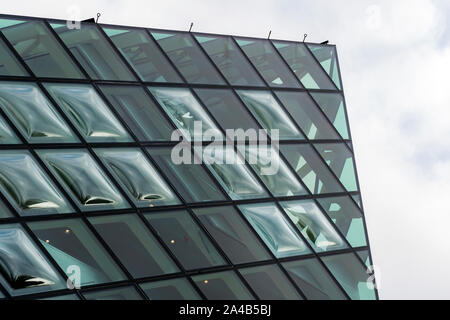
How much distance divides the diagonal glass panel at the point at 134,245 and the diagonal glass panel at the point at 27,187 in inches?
36.4

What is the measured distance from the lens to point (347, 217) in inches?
766

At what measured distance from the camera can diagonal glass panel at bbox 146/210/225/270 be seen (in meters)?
15.7

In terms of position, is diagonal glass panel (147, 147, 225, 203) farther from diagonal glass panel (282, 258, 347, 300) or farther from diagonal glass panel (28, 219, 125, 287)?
diagonal glass panel (28, 219, 125, 287)

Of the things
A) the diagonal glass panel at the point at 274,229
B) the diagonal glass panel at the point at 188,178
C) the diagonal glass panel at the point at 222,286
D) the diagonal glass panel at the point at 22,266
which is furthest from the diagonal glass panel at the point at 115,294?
the diagonal glass panel at the point at 274,229

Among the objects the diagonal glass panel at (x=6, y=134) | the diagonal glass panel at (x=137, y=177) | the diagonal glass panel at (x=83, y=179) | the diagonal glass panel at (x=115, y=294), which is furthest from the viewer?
the diagonal glass panel at (x=137, y=177)

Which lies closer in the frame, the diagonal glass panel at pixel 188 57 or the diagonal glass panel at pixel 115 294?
the diagonal glass panel at pixel 115 294

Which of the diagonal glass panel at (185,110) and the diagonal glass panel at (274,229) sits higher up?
the diagonal glass panel at (185,110)

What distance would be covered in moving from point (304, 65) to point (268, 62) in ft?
4.54

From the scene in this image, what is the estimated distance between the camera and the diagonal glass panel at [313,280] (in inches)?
675

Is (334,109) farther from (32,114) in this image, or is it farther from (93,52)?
(32,114)

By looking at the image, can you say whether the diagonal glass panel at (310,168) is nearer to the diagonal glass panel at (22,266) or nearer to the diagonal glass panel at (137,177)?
the diagonal glass panel at (137,177)

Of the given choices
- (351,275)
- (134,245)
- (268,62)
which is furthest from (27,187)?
(268,62)

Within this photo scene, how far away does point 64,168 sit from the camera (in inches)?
603

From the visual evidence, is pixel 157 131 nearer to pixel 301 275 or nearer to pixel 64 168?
pixel 64 168
